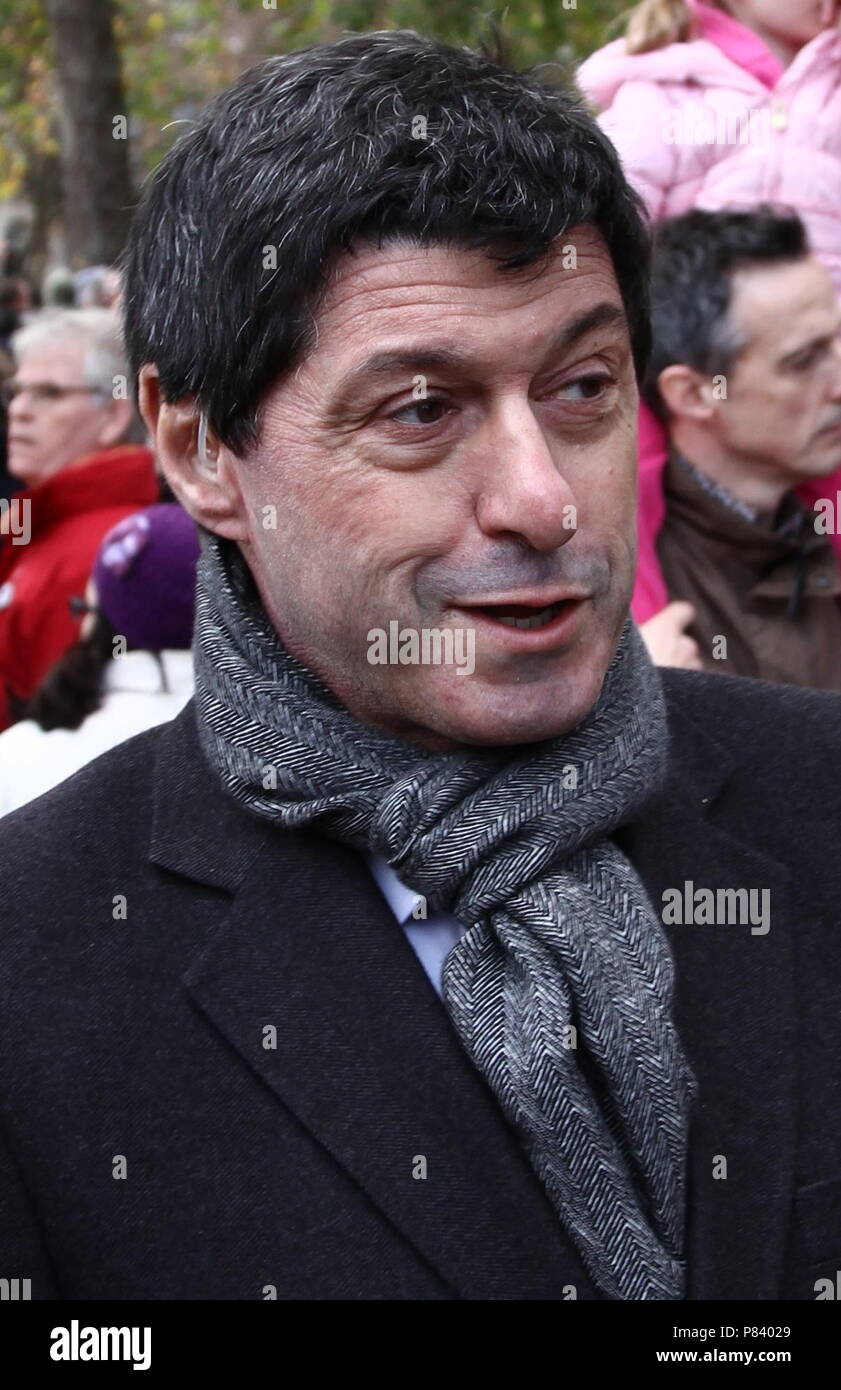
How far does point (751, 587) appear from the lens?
3.43 m

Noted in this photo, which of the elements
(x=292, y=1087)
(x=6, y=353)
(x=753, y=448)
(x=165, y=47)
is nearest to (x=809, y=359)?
(x=753, y=448)

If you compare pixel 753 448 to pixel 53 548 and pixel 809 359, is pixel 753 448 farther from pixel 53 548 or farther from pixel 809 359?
pixel 53 548

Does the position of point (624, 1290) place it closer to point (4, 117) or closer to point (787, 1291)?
point (787, 1291)

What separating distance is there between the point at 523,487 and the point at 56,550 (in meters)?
2.73

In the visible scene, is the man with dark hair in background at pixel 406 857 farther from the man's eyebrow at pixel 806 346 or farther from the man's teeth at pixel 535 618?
the man's eyebrow at pixel 806 346

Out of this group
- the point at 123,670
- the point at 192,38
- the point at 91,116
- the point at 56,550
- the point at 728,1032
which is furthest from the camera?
the point at 192,38

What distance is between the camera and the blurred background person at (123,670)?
359 cm

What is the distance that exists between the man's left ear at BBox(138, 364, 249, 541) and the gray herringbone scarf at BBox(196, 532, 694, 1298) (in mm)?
166

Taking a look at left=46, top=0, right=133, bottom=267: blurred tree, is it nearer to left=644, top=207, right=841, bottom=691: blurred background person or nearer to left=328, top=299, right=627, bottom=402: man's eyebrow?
left=644, top=207, right=841, bottom=691: blurred background person

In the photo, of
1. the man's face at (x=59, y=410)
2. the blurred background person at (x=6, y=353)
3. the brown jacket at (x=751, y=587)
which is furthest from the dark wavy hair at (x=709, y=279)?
the blurred background person at (x=6, y=353)

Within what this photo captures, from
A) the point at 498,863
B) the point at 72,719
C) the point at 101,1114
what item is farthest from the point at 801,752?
the point at 72,719

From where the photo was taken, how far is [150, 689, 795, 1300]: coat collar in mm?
1903

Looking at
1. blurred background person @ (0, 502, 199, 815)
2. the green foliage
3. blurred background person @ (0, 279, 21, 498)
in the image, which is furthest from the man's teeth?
the green foliage

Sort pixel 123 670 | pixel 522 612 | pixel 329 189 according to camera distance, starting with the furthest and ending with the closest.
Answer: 1. pixel 123 670
2. pixel 522 612
3. pixel 329 189
